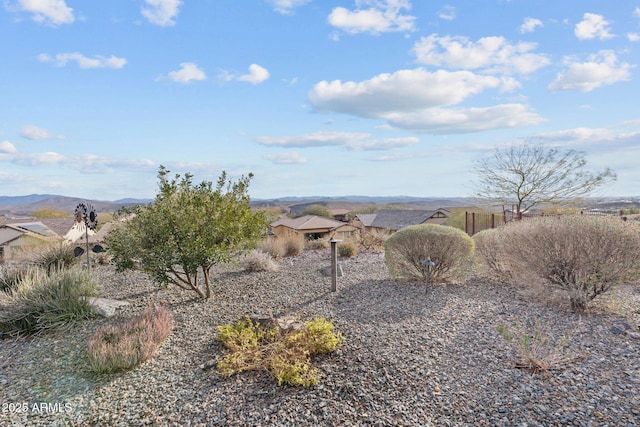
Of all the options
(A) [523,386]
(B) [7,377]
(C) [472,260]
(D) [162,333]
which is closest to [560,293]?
(C) [472,260]

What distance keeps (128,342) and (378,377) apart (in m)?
3.05

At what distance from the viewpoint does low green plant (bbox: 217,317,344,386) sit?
3854 millimetres

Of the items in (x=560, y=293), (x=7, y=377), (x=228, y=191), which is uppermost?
(x=228, y=191)

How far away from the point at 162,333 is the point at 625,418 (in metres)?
5.09

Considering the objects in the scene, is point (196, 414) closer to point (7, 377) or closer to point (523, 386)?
point (7, 377)

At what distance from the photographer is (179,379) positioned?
13.4 ft

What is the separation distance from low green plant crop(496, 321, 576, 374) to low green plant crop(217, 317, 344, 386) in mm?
2083

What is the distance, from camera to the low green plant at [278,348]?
385 cm

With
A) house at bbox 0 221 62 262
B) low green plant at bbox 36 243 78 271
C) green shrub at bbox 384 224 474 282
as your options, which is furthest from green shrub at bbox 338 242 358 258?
house at bbox 0 221 62 262

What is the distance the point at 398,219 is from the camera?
23328 millimetres

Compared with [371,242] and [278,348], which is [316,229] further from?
[278,348]

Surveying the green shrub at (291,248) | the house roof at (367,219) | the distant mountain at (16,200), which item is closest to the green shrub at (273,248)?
the green shrub at (291,248)

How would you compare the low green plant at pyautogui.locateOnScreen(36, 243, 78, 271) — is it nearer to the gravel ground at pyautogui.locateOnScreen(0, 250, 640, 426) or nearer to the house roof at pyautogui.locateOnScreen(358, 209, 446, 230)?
the gravel ground at pyautogui.locateOnScreen(0, 250, 640, 426)

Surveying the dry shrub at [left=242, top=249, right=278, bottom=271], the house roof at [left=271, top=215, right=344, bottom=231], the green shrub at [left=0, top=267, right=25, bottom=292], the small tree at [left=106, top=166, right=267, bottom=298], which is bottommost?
the dry shrub at [left=242, top=249, right=278, bottom=271]
